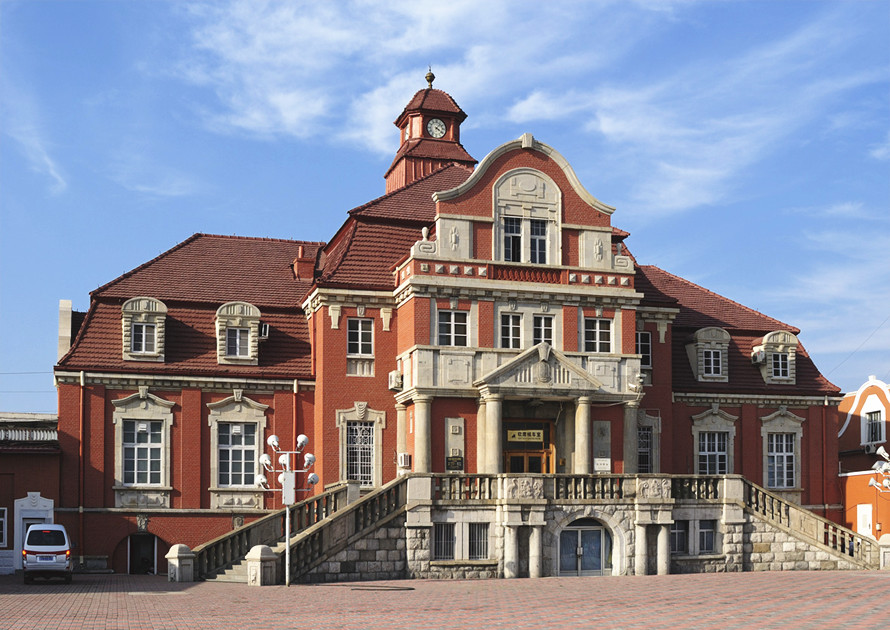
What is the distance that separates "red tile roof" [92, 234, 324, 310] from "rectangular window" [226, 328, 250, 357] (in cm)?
122

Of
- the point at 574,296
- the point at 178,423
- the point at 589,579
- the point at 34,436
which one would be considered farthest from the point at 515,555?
the point at 34,436

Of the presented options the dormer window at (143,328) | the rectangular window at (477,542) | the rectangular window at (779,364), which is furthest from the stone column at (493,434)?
the rectangular window at (779,364)

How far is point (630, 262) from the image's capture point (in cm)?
4053

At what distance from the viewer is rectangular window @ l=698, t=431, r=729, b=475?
4512cm

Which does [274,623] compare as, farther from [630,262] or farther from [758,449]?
[758,449]

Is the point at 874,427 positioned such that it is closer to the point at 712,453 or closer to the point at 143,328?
the point at 712,453

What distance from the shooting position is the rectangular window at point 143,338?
1596 inches

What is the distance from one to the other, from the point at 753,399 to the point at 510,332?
1193 centimetres

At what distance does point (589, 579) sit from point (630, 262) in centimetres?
1153

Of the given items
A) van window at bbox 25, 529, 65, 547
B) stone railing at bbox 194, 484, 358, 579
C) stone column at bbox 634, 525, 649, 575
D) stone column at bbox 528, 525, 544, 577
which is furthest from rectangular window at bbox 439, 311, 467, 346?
van window at bbox 25, 529, 65, 547

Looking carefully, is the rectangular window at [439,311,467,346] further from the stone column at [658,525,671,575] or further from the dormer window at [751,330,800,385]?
the dormer window at [751,330,800,385]

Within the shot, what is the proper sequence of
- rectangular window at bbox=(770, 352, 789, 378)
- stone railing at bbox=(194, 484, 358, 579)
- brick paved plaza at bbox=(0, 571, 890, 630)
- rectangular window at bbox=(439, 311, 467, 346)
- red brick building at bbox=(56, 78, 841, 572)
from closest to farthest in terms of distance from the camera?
brick paved plaza at bbox=(0, 571, 890, 630), stone railing at bbox=(194, 484, 358, 579), red brick building at bbox=(56, 78, 841, 572), rectangular window at bbox=(439, 311, 467, 346), rectangular window at bbox=(770, 352, 789, 378)

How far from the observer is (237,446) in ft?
134

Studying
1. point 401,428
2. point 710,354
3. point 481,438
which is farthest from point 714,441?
point 401,428
